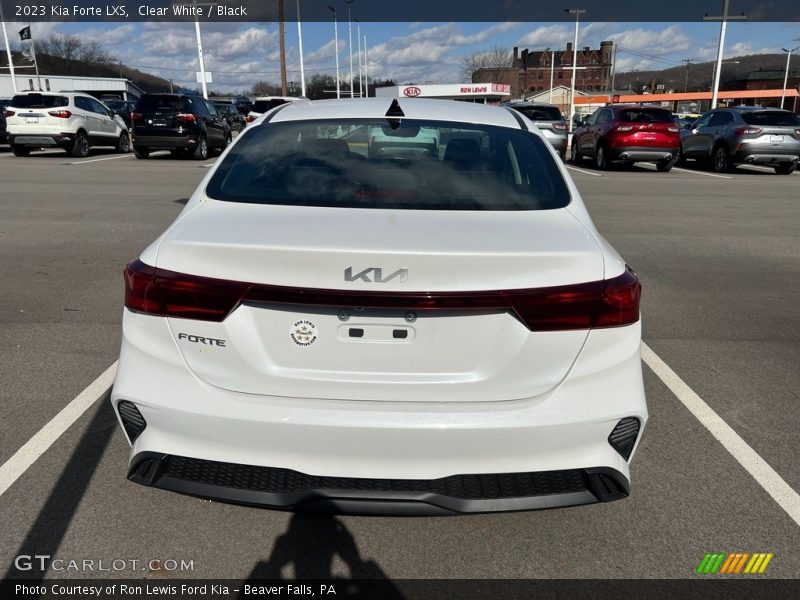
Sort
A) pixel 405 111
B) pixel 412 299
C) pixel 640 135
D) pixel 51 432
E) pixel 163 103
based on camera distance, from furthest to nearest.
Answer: pixel 163 103, pixel 640 135, pixel 405 111, pixel 51 432, pixel 412 299

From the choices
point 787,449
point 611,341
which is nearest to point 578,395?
point 611,341

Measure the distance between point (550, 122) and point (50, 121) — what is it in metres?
14.3

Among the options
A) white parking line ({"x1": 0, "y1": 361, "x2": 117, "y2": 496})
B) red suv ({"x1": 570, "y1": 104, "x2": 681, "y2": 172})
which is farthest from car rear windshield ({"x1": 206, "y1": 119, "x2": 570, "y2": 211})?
red suv ({"x1": 570, "y1": 104, "x2": 681, "y2": 172})

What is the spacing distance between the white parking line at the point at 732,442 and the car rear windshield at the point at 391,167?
63.0 inches

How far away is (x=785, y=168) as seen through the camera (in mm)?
18500

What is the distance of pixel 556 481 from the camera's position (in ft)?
7.74

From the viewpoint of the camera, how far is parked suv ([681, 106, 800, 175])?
1738 cm

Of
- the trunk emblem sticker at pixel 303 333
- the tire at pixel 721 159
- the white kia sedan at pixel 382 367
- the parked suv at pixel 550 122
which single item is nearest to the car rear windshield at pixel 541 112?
the parked suv at pixel 550 122

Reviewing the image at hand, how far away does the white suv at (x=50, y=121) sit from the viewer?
18.5 meters

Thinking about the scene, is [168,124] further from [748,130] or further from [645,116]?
[748,130]

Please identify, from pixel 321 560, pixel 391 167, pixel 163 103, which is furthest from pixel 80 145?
pixel 321 560

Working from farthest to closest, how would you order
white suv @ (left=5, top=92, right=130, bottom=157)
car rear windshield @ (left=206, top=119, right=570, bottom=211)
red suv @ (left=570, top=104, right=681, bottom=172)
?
white suv @ (left=5, top=92, right=130, bottom=157)
red suv @ (left=570, top=104, right=681, bottom=172)
car rear windshield @ (left=206, top=119, right=570, bottom=211)

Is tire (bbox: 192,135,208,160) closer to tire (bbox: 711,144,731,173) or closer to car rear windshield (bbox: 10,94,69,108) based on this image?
car rear windshield (bbox: 10,94,69,108)

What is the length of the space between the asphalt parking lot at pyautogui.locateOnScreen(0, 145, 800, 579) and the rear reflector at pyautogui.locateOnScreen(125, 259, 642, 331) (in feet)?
1.07
